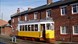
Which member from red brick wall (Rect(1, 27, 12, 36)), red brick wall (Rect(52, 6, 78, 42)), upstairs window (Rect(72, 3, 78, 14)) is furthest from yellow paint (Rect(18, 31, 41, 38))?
red brick wall (Rect(1, 27, 12, 36))

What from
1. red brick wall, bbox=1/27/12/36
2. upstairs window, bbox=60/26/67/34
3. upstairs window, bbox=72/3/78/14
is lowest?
red brick wall, bbox=1/27/12/36

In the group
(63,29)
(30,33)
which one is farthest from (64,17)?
(30,33)

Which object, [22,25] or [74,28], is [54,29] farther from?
[22,25]

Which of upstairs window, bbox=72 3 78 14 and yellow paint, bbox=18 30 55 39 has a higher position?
upstairs window, bbox=72 3 78 14

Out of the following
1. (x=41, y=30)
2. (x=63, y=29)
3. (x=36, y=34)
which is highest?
(x=63, y=29)

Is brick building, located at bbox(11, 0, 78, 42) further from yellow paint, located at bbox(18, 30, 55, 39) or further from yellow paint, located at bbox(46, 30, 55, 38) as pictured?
yellow paint, located at bbox(18, 30, 55, 39)

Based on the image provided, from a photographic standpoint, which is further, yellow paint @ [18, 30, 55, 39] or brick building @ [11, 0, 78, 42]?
yellow paint @ [18, 30, 55, 39]

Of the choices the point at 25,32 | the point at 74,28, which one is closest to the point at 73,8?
the point at 74,28

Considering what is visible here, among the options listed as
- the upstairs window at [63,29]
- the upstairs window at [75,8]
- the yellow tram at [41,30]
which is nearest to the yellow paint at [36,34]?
the yellow tram at [41,30]

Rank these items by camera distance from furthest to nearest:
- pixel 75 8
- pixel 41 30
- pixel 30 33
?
pixel 30 33
pixel 41 30
pixel 75 8

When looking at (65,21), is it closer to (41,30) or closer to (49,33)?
(49,33)

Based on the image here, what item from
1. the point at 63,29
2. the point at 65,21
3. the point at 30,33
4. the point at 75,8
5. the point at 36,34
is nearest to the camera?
the point at 75,8

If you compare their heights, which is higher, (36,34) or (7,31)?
(36,34)

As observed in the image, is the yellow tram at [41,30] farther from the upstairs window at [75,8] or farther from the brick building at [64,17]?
the upstairs window at [75,8]
